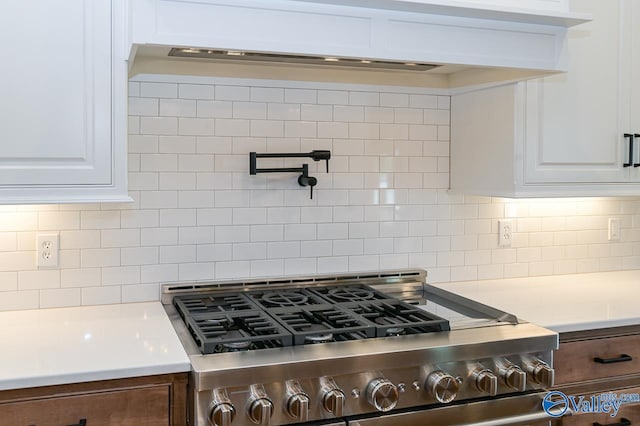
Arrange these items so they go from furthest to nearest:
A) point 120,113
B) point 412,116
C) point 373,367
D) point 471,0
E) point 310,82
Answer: point 412,116 → point 310,82 → point 471,0 → point 120,113 → point 373,367

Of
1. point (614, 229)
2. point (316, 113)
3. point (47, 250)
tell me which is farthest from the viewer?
point (614, 229)

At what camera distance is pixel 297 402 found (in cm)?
170

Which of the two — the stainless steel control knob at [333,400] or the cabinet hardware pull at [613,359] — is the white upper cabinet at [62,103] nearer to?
the stainless steel control knob at [333,400]

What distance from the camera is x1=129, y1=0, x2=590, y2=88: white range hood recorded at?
1.87m

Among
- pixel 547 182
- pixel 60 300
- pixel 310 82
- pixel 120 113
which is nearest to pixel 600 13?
pixel 547 182

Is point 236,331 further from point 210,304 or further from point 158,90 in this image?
point 158,90

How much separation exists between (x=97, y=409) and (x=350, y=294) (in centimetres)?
104

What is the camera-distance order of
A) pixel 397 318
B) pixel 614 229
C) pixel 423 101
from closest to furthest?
1. pixel 397 318
2. pixel 423 101
3. pixel 614 229

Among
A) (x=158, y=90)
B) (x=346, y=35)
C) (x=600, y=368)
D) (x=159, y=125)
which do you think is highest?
(x=346, y=35)

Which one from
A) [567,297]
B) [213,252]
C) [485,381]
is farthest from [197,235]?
[567,297]

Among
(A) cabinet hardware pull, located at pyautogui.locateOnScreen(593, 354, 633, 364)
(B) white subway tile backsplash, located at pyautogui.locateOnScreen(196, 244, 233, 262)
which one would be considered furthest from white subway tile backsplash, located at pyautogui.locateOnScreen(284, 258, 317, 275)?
(A) cabinet hardware pull, located at pyautogui.locateOnScreen(593, 354, 633, 364)

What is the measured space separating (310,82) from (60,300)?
1.20 metres

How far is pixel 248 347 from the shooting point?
72.6 inches

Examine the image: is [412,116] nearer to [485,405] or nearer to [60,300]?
[485,405]
